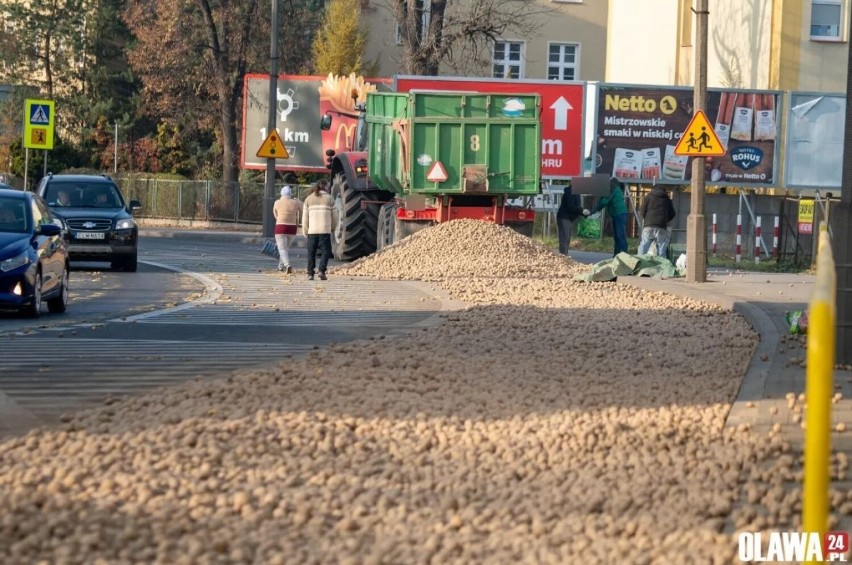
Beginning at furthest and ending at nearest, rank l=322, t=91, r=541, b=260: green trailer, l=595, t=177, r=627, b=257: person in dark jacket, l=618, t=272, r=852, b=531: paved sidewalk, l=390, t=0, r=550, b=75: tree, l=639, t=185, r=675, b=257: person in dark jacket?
l=390, t=0, r=550, b=75: tree < l=595, t=177, r=627, b=257: person in dark jacket < l=639, t=185, r=675, b=257: person in dark jacket < l=322, t=91, r=541, b=260: green trailer < l=618, t=272, r=852, b=531: paved sidewalk

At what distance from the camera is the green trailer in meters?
26.3

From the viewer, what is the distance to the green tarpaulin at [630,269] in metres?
22.9

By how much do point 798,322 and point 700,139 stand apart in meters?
7.45

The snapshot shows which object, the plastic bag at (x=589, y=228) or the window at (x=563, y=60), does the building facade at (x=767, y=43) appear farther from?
the window at (x=563, y=60)

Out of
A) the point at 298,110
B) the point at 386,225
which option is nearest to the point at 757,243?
the point at 386,225

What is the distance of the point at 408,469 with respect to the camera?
7.21 meters

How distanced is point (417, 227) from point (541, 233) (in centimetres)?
1596

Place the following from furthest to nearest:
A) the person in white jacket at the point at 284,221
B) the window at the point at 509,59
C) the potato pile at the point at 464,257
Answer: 1. the window at the point at 509,59
2. the person in white jacket at the point at 284,221
3. the potato pile at the point at 464,257

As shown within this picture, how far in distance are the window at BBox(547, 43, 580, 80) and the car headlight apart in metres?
47.3

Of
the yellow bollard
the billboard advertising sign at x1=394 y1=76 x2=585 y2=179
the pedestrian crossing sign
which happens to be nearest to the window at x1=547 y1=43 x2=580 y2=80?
the billboard advertising sign at x1=394 y1=76 x2=585 y2=179

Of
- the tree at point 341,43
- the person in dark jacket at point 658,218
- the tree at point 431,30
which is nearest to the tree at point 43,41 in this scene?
the tree at point 341,43

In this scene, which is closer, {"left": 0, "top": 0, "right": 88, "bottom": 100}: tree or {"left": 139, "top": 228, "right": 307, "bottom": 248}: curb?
{"left": 139, "top": 228, "right": 307, "bottom": 248}: curb

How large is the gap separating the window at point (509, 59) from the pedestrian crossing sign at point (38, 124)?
30156 mm

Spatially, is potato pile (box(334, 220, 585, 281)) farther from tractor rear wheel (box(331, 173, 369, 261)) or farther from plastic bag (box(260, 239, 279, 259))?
plastic bag (box(260, 239, 279, 259))
